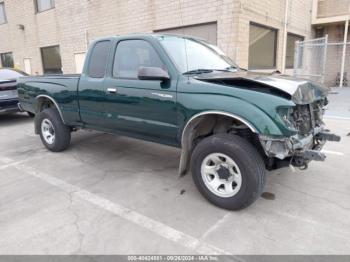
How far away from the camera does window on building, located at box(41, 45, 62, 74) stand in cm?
1512

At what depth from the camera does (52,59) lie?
51.0 feet

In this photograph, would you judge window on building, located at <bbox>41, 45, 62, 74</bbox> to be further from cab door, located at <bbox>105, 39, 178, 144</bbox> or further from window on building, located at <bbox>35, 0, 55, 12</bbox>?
cab door, located at <bbox>105, 39, 178, 144</bbox>

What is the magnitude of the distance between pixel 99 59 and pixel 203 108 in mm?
2049

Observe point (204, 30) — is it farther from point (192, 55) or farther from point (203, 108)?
point (203, 108)

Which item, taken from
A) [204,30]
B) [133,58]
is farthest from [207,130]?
[204,30]

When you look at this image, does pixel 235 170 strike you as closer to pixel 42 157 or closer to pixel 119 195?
pixel 119 195

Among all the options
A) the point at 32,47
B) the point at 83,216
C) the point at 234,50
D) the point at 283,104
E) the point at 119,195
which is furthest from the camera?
the point at 32,47

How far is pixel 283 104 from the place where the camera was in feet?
8.57

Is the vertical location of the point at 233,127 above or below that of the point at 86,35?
below

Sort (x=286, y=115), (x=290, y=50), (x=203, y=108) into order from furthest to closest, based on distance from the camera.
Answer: (x=290, y=50)
(x=203, y=108)
(x=286, y=115)

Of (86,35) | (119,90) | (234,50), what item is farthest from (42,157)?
(86,35)

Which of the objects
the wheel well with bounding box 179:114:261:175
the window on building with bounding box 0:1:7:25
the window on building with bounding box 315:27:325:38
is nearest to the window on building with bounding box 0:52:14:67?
the window on building with bounding box 0:1:7:25

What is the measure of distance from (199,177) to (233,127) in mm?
702

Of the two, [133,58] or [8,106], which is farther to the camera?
[8,106]
